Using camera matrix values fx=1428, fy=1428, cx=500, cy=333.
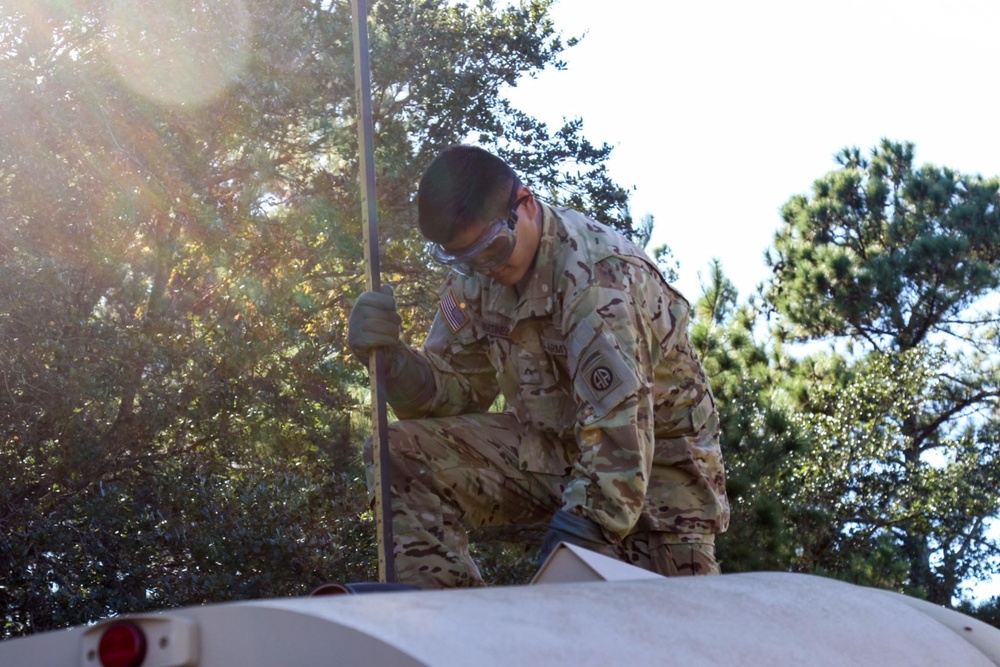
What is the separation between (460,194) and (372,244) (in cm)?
31

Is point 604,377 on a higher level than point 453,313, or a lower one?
lower

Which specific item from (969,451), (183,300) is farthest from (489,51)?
(969,451)

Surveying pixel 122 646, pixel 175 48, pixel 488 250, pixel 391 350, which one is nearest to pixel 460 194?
pixel 488 250

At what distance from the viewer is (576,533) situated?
3154 millimetres

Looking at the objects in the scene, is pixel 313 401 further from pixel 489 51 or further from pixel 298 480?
pixel 489 51

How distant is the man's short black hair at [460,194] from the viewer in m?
3.60

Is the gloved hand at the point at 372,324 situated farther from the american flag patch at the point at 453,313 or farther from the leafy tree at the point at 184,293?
the leafy tree at the point at 184,293

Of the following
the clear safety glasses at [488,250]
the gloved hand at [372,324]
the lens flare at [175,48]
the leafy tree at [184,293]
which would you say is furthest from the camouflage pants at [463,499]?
the lens flare at [175,48]

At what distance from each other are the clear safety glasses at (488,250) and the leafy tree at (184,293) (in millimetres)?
4485

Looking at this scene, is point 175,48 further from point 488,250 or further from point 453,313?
point 488,250

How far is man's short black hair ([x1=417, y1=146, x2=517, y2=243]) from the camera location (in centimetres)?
360

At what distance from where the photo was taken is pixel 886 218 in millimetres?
21109

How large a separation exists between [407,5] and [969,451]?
9.88 m

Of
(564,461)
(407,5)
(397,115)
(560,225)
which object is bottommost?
(564,461)
